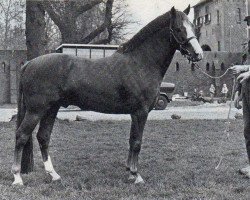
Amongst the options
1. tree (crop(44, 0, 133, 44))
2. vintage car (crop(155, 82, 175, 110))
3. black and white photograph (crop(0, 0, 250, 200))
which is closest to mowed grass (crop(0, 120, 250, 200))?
black and white photograph (crop(0, 0, 250, 200))

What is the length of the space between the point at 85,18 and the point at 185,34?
32.2 metres

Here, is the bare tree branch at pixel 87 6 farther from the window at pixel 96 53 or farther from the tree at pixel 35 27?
the tree at pixel 35 27

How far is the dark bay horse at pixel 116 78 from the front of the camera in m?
6.26

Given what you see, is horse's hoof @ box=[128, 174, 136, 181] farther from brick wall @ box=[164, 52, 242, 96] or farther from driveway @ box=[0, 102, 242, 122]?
brick wall @ box=[164, 52, 242, 96]

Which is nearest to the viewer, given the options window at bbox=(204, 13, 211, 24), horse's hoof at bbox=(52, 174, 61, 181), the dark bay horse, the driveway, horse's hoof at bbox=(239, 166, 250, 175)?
the dark bay horse

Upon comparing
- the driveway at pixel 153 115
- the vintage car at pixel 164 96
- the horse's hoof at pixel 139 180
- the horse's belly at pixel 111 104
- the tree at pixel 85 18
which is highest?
the tree at pixel 85 18

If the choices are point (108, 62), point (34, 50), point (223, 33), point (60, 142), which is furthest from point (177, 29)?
point (223, 33)

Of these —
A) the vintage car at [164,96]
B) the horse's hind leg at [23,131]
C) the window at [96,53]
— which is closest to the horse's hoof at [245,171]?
the horse's hind leg at [23,131]

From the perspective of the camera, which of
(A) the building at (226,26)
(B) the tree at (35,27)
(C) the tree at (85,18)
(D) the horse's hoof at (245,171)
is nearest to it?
(D) the horse's hoof at (245,171)

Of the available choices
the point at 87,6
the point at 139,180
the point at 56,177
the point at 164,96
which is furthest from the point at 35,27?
the point at 164,96

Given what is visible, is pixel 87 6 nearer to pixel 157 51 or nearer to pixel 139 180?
pixel 157 51

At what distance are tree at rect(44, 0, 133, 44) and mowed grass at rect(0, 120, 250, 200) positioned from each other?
7.46 m

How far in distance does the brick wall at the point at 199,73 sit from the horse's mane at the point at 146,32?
137 feet

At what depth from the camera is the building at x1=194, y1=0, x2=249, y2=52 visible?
6169 centimetres
